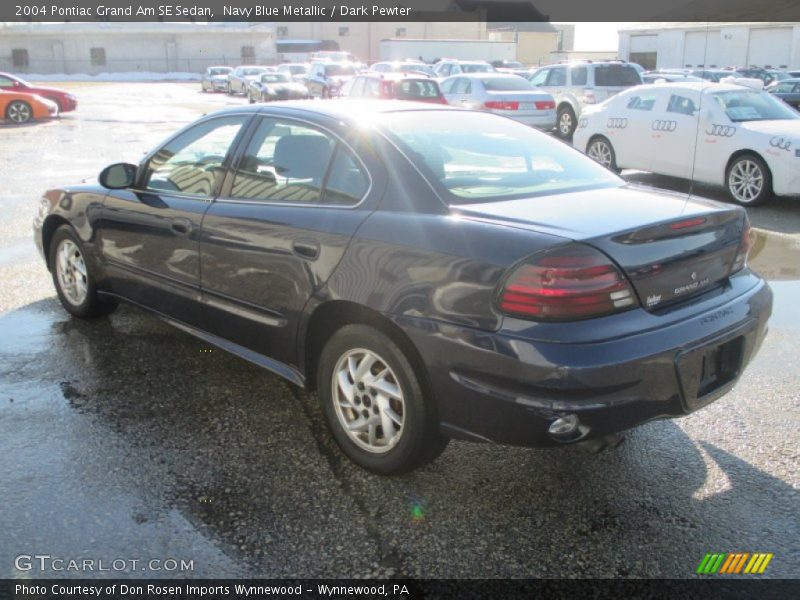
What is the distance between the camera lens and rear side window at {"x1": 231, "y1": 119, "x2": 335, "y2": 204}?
3.70m

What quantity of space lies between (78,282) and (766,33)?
49.6 metres

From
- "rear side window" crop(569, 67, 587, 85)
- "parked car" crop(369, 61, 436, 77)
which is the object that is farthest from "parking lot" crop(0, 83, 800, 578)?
"parked car" crop(369, 61, 436, 77)

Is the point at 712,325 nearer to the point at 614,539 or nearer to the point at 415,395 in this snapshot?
the point at 614,539

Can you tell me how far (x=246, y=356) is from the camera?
13.1ft

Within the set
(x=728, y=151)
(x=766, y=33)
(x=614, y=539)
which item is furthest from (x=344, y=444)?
(x=766, y=33)

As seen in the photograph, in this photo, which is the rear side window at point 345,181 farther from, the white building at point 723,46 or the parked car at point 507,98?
the white building at point 723,46

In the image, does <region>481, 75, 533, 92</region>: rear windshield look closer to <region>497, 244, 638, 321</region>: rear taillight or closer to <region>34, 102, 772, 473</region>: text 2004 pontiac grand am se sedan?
<region>34, 102, 772, 473</region>: text 2004 pontiac grand am se sedan

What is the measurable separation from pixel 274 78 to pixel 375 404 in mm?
32234

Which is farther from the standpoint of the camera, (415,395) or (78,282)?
(78,282)

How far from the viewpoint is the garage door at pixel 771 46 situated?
44.9m

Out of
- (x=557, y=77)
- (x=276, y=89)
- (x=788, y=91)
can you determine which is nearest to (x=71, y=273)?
(x=557, y=77)

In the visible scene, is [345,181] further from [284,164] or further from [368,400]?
[368,400]

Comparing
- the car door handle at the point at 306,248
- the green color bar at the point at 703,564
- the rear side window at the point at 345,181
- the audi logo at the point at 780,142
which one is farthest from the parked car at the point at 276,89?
the green color bar at the point at 703,564

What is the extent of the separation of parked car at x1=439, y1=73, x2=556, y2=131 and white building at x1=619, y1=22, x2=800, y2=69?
27.7m
